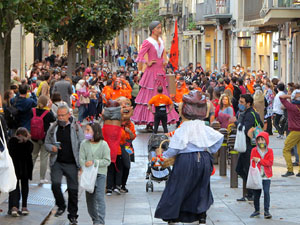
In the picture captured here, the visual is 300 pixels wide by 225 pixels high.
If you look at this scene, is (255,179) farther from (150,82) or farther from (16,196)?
(150,82)

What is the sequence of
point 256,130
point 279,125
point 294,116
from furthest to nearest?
point 279,125
point 294,116
point 256,130

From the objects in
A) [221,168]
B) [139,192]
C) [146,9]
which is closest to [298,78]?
[221,168]

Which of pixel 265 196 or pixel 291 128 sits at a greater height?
pixel 291 128

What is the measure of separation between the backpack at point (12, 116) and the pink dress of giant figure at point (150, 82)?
31.0 feet

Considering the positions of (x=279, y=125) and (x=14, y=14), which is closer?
(x=14, y=14)

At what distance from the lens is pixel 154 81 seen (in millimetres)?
23562

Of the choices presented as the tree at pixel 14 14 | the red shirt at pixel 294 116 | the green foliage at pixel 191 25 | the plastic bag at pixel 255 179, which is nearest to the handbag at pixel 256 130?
the plastic bag at pixel 255 179

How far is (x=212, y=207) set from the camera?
12.3m

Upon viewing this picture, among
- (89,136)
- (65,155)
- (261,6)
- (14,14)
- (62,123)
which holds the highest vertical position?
(261,6)

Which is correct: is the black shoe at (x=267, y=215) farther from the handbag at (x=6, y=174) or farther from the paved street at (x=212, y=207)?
the handbag at (x=6, y=174)

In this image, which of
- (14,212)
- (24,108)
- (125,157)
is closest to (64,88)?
(24,108)

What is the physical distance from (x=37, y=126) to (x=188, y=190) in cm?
494

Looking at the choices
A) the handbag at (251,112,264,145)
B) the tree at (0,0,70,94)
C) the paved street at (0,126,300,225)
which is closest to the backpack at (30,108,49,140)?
the paved street at (0,126,300,225)

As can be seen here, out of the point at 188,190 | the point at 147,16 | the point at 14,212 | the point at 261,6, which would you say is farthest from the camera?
the point at 147,16
